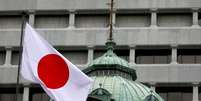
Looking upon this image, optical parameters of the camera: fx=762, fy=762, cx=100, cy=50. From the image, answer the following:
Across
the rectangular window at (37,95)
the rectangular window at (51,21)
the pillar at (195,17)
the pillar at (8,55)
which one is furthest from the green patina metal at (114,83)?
the rectangular window at (51,21)

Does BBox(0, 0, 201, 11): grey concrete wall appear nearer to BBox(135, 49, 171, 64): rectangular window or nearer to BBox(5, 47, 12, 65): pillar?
BBox(5, 47, 12, 65): pillar

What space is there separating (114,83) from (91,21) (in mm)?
40863

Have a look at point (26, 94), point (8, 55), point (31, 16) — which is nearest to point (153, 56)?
point (31, 16)

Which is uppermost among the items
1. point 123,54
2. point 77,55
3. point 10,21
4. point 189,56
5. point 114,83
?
point 10,21

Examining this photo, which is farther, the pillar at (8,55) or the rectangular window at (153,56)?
the rectangular window at (153,56)

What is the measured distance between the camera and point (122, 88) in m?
35.0

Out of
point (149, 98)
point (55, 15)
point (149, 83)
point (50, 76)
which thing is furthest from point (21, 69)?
point (55, 15)

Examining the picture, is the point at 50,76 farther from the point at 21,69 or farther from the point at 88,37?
the point at 88,37

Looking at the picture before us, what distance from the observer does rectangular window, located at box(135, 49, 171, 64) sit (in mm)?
75000

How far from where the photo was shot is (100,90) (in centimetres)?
3294

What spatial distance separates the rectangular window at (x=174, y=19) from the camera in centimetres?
7488

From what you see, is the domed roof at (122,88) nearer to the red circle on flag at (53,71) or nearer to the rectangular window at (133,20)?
the red circle on flag at (53,71)

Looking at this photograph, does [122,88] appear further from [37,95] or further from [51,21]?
[51,21]

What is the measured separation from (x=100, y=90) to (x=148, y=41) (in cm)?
4116
